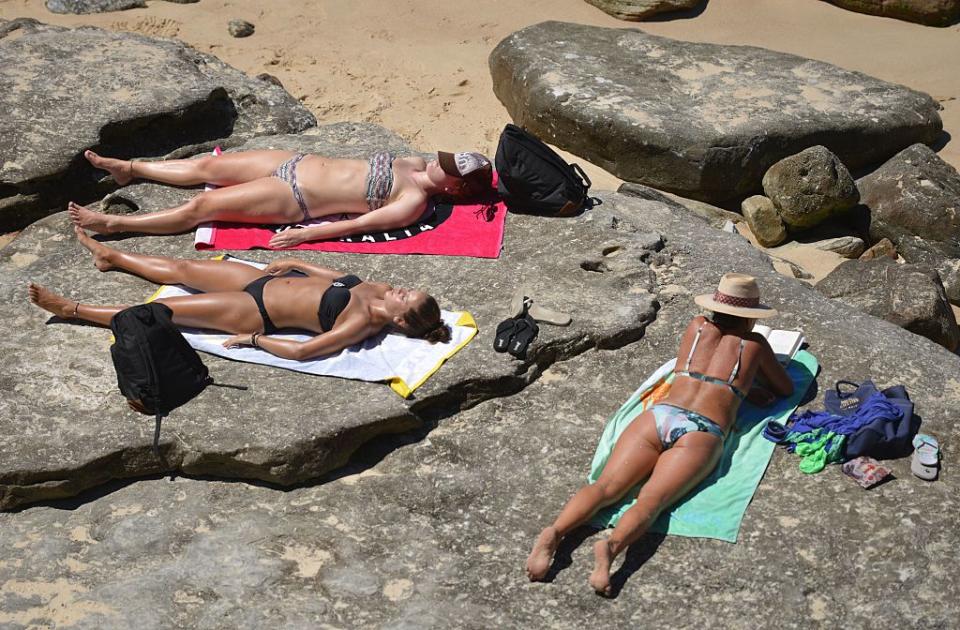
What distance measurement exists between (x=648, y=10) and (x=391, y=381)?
953cm

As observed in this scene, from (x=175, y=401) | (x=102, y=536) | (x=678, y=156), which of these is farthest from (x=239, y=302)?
(x=678, y=156)

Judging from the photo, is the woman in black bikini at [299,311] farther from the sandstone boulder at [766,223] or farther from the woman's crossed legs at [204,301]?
the sandstone boulder at [766,223]

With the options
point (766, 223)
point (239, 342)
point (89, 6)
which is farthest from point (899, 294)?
point (89, 6)

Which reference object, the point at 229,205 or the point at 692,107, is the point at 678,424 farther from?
the point at 692,107

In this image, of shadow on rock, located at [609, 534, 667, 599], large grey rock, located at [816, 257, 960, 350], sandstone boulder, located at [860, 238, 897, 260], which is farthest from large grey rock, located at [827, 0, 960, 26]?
shadow on rock, located at [609, 534, 667, 599]

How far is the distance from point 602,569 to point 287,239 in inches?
146

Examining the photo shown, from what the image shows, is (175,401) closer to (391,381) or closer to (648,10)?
(391,381)

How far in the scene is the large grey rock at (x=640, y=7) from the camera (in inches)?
544

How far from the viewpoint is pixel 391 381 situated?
5953 millimetres

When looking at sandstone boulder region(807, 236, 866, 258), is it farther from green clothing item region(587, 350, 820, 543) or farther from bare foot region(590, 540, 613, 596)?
bare foot region(590, 540, 613, 596)

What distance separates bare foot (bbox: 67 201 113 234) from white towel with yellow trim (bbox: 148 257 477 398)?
152 cm

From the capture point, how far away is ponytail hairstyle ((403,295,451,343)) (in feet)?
20.2

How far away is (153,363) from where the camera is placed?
5660 mm

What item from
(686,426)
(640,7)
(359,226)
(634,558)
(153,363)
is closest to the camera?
(634,558)
